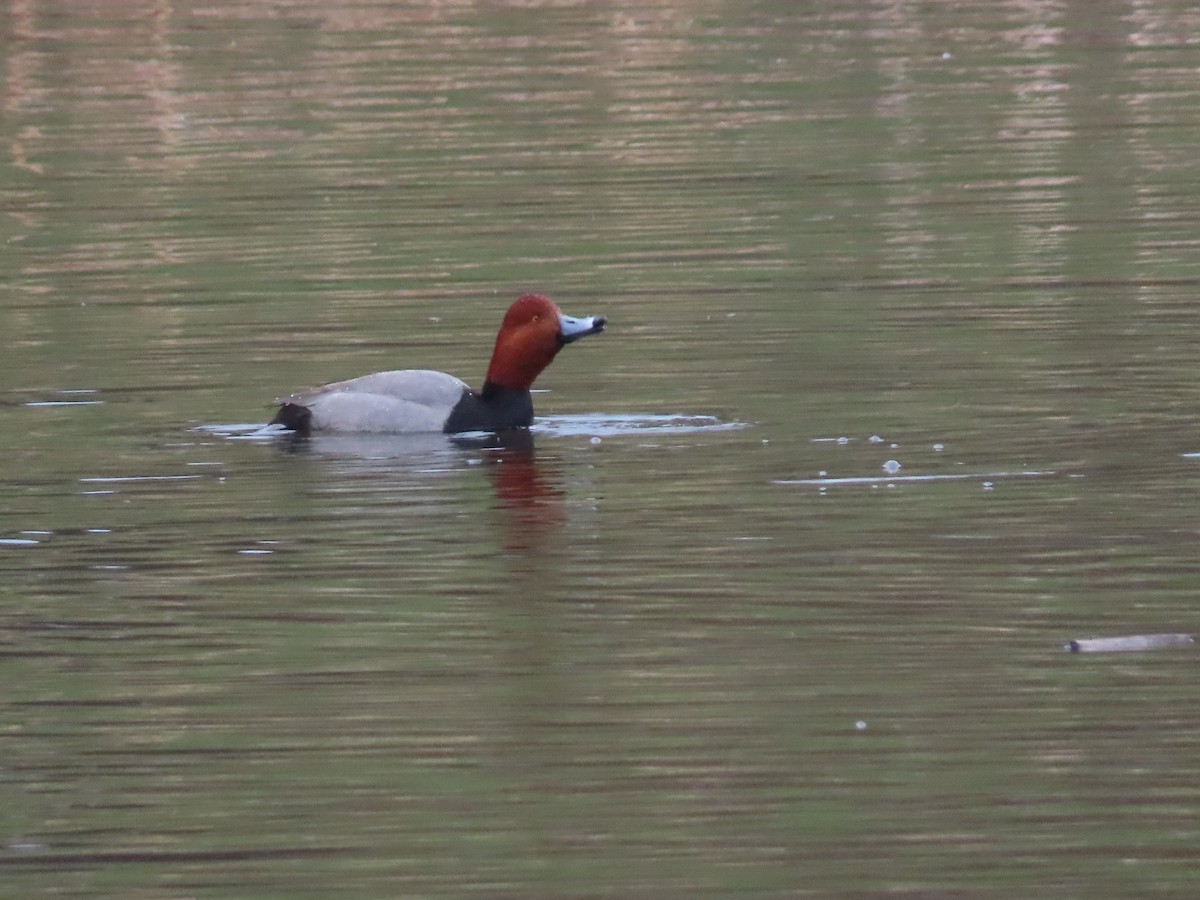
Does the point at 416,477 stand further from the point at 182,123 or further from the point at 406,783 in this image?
the point at 182,123

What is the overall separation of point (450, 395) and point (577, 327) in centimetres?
73

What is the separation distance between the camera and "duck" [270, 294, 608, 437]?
11.9 meters

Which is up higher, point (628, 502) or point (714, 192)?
point (628, 502)

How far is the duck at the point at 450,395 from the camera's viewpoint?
1191cm

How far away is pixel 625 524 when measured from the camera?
9.70m

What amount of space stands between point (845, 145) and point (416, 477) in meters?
11.7

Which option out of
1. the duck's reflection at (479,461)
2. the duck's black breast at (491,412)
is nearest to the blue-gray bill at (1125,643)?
the duck's reflection at (479,461)

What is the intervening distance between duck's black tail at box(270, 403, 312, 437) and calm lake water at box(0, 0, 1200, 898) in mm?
229

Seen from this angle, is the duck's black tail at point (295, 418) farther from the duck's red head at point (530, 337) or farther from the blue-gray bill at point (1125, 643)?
the blue-gray bill at point (1125, 643)

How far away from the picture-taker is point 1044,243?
16.5 metres

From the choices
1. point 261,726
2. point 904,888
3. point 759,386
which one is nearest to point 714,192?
point 759,386

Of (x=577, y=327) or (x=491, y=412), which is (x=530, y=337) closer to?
(x=577, y=327)

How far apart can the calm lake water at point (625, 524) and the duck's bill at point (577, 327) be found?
376 millimetres

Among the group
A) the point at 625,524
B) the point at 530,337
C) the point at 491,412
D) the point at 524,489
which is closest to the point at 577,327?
the point at 530,337
